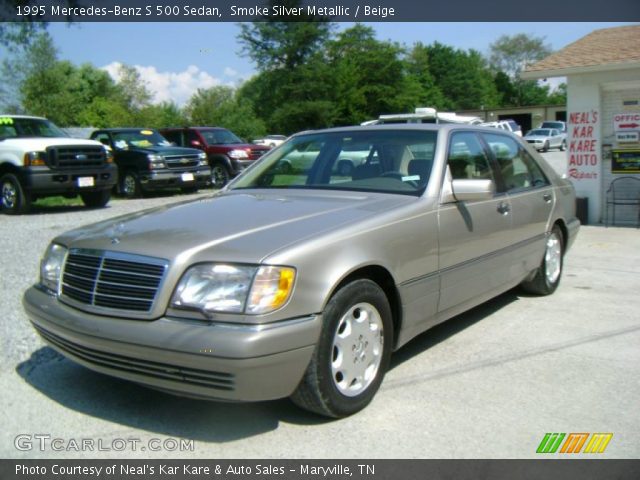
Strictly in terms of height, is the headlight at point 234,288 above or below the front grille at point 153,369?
above

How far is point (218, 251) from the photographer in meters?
3.16

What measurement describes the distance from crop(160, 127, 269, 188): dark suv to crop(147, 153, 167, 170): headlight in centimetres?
235

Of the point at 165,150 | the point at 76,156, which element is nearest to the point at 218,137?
the point at 165,150

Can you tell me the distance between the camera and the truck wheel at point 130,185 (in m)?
15.5

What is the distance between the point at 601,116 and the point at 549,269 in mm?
5612

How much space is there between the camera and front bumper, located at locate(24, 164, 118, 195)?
468 inches

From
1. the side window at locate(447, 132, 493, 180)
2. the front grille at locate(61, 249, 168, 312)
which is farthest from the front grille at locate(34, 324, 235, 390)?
the side window at locate(447, 132, 493, 180)

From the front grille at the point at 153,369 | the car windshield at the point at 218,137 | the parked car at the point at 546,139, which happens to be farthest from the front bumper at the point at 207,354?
the parked car at the point at 546,139

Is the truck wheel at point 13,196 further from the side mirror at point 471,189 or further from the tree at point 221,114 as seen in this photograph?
the tree at point 221,114

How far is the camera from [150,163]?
1519 centimetres

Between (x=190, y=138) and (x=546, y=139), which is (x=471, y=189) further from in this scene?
(x=546, y=139)
